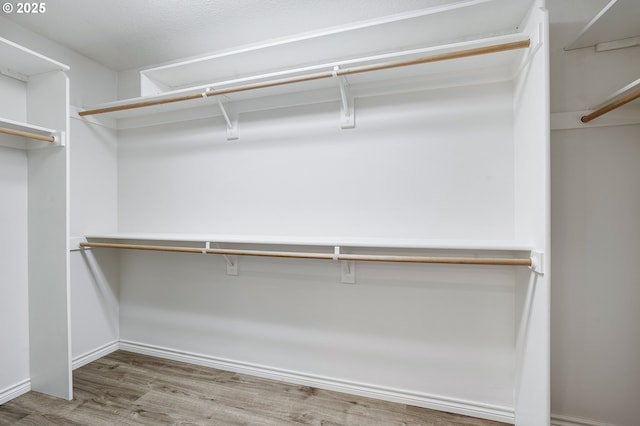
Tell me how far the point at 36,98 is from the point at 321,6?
6.14 ft

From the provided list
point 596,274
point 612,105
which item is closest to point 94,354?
point 596,274

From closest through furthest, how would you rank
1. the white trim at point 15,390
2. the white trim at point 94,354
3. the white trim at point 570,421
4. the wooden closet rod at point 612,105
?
the wooden closet rod at point 612,105 → the white trim at point 570,421 → the white trim at point 15,390 → the white trim at point 94,354

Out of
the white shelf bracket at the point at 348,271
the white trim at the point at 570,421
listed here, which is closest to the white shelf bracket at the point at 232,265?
the white shelf bracket at the point at 348,271

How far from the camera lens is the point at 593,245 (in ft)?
4.81

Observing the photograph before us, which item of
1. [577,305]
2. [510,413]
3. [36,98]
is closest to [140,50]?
[36,98]

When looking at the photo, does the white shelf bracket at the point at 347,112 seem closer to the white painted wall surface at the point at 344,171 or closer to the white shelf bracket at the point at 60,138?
the white painted wall surface at the point at 344,171

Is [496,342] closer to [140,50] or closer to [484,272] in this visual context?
[484,272]

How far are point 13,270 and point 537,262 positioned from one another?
292 cm

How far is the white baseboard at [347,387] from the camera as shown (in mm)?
1626

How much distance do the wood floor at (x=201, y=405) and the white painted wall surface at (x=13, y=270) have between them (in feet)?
0.71

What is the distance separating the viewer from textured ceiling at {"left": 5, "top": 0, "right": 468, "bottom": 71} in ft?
5.42
